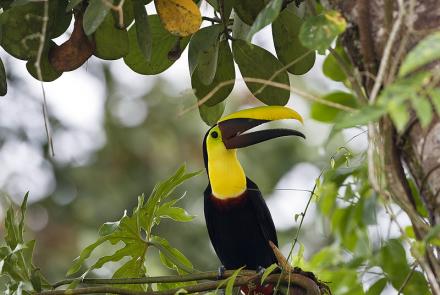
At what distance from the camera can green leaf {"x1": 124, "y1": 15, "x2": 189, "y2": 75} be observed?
2.16 meters

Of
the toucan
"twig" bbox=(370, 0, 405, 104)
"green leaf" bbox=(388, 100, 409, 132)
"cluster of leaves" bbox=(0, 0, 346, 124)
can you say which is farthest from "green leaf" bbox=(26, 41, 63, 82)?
the toucan

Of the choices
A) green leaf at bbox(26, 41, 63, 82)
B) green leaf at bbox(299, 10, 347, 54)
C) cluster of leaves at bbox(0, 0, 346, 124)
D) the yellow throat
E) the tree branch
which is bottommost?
the yellow throat

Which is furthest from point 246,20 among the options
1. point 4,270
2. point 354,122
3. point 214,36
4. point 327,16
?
point 354,122

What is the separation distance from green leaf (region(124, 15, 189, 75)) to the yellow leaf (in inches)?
8.0

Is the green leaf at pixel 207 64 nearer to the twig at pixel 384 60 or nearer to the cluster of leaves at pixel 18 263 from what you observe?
the cluster of leaves at pixel 18 263

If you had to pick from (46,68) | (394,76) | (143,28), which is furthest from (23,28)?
(394,76)

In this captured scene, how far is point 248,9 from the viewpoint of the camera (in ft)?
6.66

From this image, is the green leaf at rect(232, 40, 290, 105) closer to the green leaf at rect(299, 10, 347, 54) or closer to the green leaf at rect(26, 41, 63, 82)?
the green leaf at rect(26, 41, 63, 82)

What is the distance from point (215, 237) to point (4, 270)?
1.60m

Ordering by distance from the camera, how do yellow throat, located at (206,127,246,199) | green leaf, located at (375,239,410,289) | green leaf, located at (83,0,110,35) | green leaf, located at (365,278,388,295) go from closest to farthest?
1. green leaf, located at (83,0,110,35)
2. green leaf, located at (375,239,410,289)
3. green leaf, located at (365,278,388,295)
4. yellow throat, located at (206,127,246,199)

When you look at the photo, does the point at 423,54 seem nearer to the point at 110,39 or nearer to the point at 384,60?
the point at 384,60

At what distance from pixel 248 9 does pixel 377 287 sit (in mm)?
694

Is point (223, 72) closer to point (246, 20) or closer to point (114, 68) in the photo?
point (246, 20)

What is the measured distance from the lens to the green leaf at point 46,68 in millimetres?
2039
